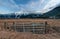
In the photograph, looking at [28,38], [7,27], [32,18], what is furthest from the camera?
[32,18]

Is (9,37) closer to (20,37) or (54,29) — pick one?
(20,37)

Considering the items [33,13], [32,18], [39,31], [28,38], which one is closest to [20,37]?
[28,38]

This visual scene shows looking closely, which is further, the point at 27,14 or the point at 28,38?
the point at 27,14

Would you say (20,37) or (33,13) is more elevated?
(33,13)

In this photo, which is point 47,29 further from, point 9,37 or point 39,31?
point 9,37

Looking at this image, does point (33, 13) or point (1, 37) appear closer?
point (1, 37)

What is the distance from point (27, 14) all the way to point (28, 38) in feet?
70.6

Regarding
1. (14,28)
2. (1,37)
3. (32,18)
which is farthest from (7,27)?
(32,18)

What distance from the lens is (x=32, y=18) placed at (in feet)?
146

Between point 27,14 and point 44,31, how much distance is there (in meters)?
Result: 17.4

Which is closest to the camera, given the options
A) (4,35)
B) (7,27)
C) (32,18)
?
(4,35)

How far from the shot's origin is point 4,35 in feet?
61.3

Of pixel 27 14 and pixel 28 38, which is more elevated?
pixel 27 14

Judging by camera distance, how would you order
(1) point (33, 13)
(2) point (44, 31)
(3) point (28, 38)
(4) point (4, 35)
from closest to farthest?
(3) point (28, 38) → (4) point (4, 35) → (2) point (44, 31) → (1) point (33, 13)
